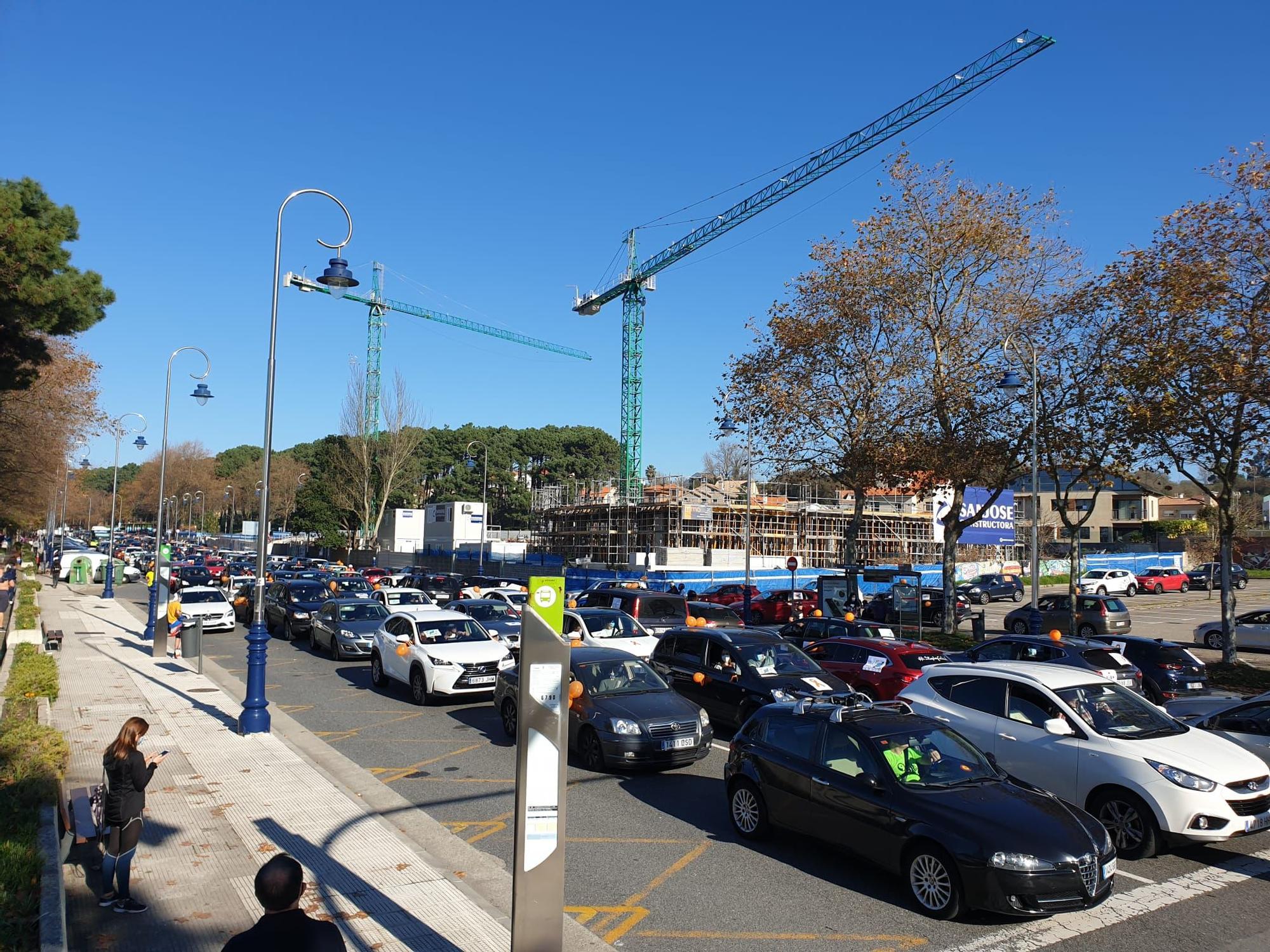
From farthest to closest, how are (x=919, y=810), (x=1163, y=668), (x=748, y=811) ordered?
(x=1163, y=668)
(x=748, y=811)
(x=919, y=810)

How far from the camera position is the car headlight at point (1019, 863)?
6434mm

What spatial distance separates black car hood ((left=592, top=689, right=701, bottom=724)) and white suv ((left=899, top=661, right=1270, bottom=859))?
2842mm

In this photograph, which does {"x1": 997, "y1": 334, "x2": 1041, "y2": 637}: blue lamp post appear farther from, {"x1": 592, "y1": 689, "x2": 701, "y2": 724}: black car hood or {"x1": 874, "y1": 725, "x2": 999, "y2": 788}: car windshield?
{"x1": 874, "y1": 725, "x2": 999, "y2": 788}: car windshield

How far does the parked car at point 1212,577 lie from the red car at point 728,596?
91.4ft

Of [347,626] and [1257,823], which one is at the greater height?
[347,626]

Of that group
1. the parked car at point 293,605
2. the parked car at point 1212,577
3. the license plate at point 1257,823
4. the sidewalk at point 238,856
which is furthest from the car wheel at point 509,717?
the parked car at point 1212,577

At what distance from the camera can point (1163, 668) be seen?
17828 millimetres

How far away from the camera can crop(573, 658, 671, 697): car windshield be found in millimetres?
11945

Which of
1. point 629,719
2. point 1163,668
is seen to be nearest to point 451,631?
point 629,719

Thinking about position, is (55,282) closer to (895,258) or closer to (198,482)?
(895,258)

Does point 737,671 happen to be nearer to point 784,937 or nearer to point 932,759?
point 932,759

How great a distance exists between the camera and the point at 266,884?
3783 mm

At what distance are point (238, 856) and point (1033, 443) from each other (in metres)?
22.0

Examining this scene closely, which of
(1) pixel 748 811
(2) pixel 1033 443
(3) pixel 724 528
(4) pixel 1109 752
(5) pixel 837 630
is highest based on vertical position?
(2) pixel 1033 443
